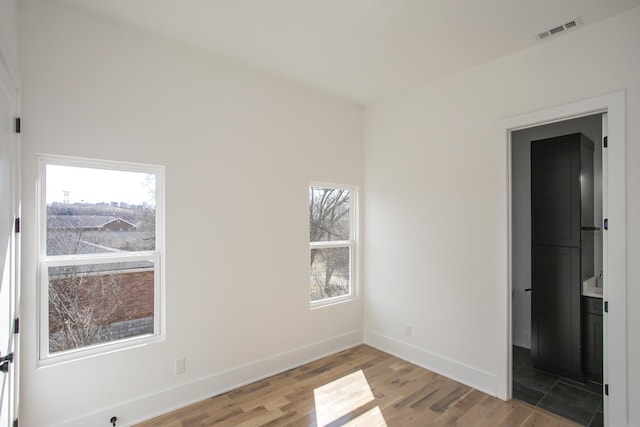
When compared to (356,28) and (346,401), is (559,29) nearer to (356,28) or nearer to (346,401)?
(356,28)

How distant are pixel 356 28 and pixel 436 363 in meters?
3.29

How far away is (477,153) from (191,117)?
2.68 metres

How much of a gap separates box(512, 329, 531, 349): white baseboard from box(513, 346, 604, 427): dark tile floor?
617mm

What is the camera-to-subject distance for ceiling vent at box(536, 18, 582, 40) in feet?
7.88

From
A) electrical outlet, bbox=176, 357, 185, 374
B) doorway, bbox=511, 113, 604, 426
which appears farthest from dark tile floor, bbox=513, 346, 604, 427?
electrical outlet, bbox=176, 357, 185, 374

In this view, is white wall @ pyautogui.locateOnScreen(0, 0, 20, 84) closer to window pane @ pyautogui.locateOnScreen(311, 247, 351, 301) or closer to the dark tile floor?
window pane @ pyautogui.locateOnScreen(311, 247, 351, 301)

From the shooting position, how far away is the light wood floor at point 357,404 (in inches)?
101

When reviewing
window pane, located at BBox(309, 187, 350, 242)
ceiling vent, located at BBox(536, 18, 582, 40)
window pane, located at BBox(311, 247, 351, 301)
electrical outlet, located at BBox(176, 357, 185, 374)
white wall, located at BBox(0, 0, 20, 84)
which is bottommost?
electrical outlet, located at BBox(176, 357, 185, 374)

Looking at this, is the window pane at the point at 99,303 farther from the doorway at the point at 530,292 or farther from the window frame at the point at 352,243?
the doorway at the point at 530,292

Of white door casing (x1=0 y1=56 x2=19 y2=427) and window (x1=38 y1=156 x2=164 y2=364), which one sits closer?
white door casing (x1=0 y1=56 x2=19 y2=427)

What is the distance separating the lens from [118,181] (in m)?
2.59

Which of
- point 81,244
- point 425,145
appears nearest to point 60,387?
point 81,244

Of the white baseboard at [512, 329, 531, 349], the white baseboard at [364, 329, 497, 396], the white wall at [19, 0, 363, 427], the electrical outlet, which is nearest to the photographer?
the white wall at [19, 0, 363, 427]

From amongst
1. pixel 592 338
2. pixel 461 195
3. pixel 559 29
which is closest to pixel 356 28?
pixel 559 29
